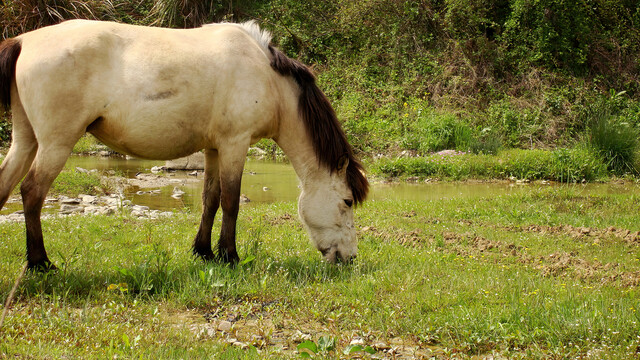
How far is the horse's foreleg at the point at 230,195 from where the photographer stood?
483cm

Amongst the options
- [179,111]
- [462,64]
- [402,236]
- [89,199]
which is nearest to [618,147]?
[462,64]

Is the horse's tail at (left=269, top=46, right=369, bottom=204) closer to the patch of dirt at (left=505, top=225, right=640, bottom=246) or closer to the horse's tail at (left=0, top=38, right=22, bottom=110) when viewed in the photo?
the horse's tail at (left=0, top=38, right=22, bottom=110)

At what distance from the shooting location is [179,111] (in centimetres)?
459

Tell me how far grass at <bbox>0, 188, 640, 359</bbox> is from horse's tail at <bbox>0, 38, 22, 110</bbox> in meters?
1.38

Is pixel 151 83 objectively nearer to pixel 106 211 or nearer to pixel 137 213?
pixel 137 213

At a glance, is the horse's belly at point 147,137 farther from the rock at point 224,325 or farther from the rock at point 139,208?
the rock at point 139,208

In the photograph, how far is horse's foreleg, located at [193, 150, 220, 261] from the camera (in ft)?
17.1

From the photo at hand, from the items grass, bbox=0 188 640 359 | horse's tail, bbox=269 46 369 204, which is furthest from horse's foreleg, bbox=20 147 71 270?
horse's tail, bbox=269 46 369 204

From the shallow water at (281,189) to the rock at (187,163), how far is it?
0.21 meters

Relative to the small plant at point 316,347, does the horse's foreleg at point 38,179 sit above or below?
above

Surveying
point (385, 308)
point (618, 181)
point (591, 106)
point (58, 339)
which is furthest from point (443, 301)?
point (591, 106)

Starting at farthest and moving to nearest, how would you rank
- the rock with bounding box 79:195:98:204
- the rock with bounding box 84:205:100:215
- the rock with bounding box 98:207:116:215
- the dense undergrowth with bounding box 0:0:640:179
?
the dense undergrowth with bounding box 0:0:640:179 → the rock with bounding box 79:195:98:204 → the rock with bounding box 84:205:100:215 → the rock with bounding box 98:207:116:215

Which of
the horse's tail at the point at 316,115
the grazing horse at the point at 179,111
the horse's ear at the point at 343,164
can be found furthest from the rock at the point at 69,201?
the horse's ear at the point at 343,164

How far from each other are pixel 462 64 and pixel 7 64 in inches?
630
